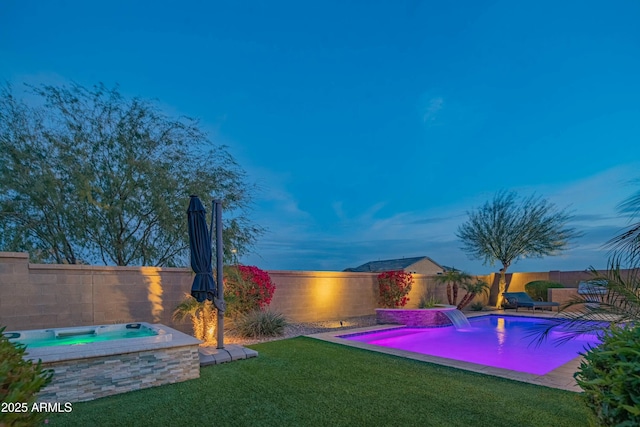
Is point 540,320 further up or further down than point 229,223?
further down

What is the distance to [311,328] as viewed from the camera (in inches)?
350

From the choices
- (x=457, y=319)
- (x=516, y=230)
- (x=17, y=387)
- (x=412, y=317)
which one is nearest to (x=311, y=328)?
(x=412, y=317)

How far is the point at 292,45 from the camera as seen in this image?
11.9 metres

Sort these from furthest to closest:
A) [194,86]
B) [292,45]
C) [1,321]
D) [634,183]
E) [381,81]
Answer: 1. [381,81]
2. [292,45]
3. [194,86]
4. [1,321]
5. [634,183]

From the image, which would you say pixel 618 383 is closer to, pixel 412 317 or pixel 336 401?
pixel 336 401

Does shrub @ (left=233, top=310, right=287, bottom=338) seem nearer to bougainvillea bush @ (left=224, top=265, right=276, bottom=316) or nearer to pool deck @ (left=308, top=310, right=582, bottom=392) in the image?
bougainvillea bush @ (left=224, top=265, right=276, bottom=316)

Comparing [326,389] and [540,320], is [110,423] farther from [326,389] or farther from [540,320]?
[540,320]

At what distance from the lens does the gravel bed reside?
7.18m

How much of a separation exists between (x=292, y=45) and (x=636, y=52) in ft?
31.9

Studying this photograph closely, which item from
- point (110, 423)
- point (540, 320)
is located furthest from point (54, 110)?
point (540, 320)

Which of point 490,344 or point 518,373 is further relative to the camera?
point 490,344

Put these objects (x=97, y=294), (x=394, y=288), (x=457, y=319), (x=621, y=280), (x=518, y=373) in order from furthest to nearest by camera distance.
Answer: (x=394, y=288), (x=457, y=319), (x=97, y=294), (x=518, y=373), (x=621, y=280)

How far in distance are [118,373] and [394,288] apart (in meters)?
9.27

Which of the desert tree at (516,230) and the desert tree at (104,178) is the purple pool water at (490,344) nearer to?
the desert tree at (104,178)
